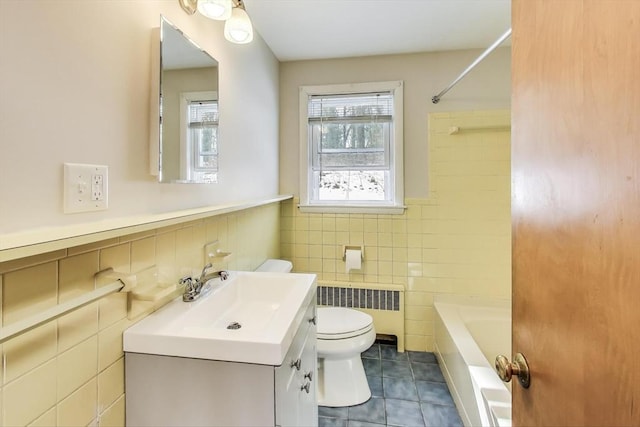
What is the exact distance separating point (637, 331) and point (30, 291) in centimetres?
105

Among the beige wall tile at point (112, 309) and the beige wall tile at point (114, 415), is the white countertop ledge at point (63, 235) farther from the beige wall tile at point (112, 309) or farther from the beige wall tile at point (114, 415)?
the beige wall tile at point (114, 415)

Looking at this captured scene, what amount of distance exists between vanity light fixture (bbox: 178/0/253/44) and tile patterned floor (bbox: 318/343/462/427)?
1977 mm

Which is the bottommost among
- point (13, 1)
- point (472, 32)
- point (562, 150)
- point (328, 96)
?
point (562, 150)

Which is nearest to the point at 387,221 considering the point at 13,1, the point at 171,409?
the point at 171,409

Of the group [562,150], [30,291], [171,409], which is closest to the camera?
[562,150]

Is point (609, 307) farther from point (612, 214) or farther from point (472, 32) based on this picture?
point (472, 32)

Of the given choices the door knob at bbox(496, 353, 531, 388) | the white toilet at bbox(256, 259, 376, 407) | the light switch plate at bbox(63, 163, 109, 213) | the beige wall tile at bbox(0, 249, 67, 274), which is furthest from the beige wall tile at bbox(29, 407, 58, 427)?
the white toilet at bbox(256, 259, 376, 407)

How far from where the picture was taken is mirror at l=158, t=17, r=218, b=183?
1.11 m

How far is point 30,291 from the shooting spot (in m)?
0.67

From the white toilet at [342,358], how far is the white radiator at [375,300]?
472 millimetres

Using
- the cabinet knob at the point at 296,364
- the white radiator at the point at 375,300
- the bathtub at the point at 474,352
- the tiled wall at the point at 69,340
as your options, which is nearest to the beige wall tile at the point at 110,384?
the tiled wall at the point at 69,340

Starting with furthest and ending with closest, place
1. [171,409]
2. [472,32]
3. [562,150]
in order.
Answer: [472,32]
[171,409]
[562,150]

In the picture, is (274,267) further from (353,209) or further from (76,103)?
(76,103)

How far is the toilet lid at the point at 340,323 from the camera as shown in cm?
187
